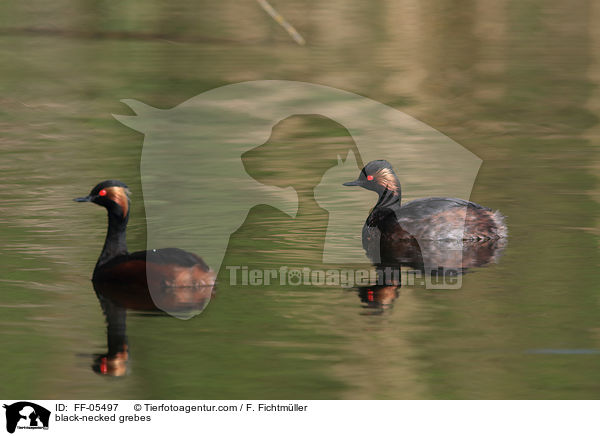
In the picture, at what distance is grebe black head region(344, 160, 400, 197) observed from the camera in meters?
11.9

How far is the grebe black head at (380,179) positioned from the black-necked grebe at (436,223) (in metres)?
0.27

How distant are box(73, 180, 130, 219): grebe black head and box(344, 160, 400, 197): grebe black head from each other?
2.55 meters

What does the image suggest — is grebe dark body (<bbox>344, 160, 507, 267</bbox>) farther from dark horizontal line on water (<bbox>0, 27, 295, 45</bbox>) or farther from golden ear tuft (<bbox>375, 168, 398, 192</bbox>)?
dark horizontal line on water (<bbox>0, 27, 295, 45</bbox>)

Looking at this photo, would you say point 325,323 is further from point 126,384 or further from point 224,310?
point 126,384

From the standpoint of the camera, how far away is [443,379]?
797cm

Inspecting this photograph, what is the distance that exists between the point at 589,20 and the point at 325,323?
80.6 feet

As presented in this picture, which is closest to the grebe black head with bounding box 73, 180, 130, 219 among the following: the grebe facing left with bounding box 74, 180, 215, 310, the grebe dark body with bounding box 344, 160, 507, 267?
the grebe facing left with bounding box 74, 180, 215, 310

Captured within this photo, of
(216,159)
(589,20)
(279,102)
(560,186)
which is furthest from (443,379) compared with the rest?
(589,20)

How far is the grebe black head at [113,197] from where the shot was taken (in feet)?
33.0

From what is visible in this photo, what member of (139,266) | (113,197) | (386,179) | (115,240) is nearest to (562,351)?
(139,266)

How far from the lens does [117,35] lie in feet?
94.6

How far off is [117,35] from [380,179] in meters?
17.9

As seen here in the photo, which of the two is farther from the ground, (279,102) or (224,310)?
(224,310)

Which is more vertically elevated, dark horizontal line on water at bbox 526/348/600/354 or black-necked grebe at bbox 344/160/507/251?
dark horizontal line on water at bbox 526/348/600/354
